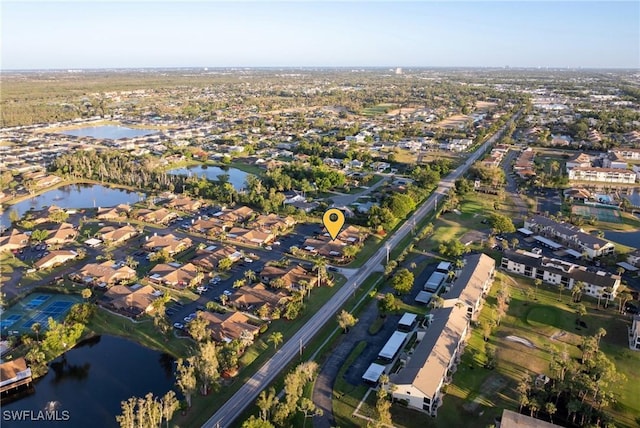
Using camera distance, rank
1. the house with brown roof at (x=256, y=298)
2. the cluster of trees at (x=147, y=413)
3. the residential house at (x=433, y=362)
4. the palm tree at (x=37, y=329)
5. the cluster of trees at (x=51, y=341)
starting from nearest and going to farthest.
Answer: the cluster of trees at (x=147, y=413)
the residential house at (x=433, y=362)
the cluster of trees at (x=51, y=341)
the palm tree at (x=37, y=329)
the house with brown roof at (x=256, y=298)

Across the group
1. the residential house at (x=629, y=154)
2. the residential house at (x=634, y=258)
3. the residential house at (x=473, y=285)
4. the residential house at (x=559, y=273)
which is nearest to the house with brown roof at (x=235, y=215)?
the residential house at (x=473, y=285)

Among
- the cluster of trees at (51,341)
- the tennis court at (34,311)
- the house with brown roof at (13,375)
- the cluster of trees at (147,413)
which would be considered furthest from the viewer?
the tennis court at (34,311)

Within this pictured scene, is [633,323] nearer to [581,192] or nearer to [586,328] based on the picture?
[586,328]

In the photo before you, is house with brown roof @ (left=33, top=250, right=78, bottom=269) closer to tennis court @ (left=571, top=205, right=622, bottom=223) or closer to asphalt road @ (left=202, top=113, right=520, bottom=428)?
asphalt road @ (left=202, top=113, right=520, bottom=428)

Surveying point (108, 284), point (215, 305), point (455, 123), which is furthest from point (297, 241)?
point (455, 123)

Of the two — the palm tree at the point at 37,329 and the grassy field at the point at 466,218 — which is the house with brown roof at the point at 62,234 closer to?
the palm tree at the point at 37,329

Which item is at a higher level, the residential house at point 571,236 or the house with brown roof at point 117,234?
the residential house at point 571,236
